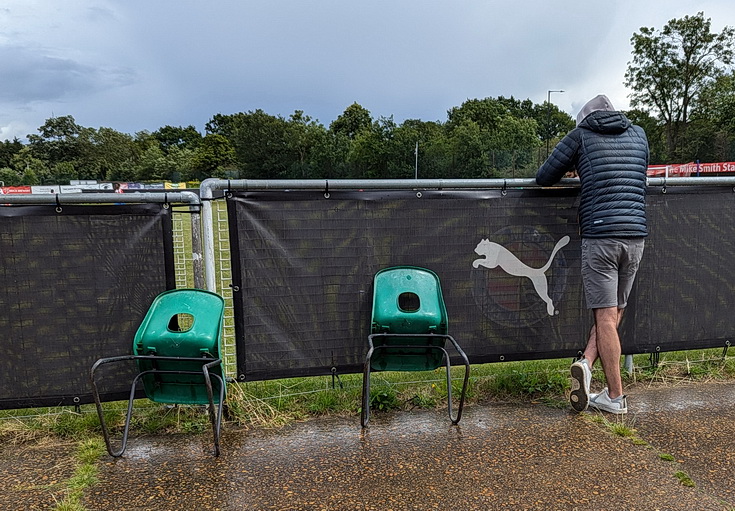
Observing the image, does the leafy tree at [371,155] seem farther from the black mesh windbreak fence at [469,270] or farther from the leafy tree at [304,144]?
the black mesh windbreak fence at [469,270]

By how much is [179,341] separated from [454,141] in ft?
140

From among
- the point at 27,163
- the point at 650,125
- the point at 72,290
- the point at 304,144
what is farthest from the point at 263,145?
the point at 72,290

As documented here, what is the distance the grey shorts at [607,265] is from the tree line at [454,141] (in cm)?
3433

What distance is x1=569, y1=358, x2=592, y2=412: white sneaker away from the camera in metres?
3.59

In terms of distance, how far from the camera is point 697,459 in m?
3.04

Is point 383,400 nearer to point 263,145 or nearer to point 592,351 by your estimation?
point 592,351

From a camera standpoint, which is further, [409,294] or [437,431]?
[409,294]

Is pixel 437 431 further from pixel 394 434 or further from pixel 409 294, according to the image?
pixel 409 294

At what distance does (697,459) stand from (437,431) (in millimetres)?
1487

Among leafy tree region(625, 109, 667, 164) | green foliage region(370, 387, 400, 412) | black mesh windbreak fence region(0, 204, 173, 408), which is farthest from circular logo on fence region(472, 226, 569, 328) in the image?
leafy tree region(625, 109, 667, 164)

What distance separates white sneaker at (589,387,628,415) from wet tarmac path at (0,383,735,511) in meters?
0.10

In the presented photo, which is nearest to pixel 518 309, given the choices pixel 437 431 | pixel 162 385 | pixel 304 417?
pixel 437 431

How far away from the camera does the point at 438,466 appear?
297 centimetres

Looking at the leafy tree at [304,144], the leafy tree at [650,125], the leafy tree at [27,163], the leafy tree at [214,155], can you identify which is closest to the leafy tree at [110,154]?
the leafy tree at [27,163]
